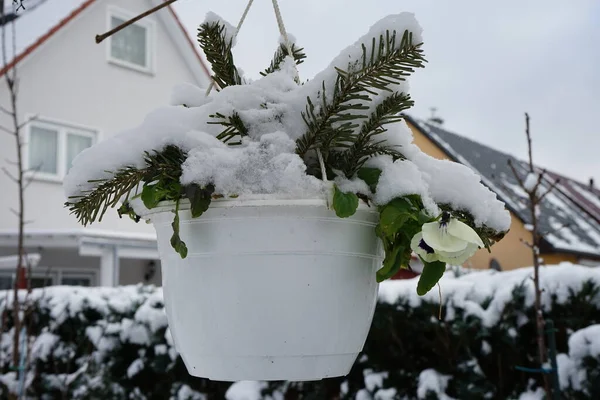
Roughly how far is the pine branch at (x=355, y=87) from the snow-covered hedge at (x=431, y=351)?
1712 mm

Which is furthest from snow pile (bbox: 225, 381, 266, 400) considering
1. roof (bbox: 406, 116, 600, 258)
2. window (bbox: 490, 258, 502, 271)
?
window (bbox: 490, 258, 502, 271)

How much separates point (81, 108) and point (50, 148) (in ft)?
2.73

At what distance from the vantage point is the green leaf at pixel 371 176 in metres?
0.88

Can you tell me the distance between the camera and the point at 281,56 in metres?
1.16

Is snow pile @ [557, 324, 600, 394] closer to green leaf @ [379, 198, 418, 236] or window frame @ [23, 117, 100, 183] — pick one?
green leaf @ [379, 198, 418, 236]

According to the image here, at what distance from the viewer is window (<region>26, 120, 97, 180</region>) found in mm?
8172

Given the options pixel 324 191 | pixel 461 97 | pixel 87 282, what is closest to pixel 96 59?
pixel 87 282

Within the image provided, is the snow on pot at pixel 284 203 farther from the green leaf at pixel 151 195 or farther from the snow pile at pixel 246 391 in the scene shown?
the snow pile at pixel 246 391

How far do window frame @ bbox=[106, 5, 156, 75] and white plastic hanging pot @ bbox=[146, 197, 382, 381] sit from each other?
29.3 feet

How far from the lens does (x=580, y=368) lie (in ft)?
7.09

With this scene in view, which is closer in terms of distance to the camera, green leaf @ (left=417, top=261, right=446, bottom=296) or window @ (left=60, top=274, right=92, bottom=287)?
green leaf @ (left=417, top=261, right=446, bottom=296)

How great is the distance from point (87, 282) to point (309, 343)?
31.2 ft

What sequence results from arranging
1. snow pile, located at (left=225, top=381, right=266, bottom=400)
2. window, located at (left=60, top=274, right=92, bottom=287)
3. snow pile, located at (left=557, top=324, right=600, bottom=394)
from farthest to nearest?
window, located at (left=60, top=274, right=92, bottom=287) → snow pile, located at (left=225, top=381, right=266, bottom=400) → snow pile, located at (left=557, top=324, right=600, bottom=394)

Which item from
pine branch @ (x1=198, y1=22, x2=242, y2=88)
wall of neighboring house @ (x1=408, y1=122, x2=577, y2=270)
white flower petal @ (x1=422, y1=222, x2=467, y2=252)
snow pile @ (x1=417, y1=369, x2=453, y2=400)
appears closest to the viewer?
white flower petal @ (x1=422, y1=222, x2=467, y2=252)
